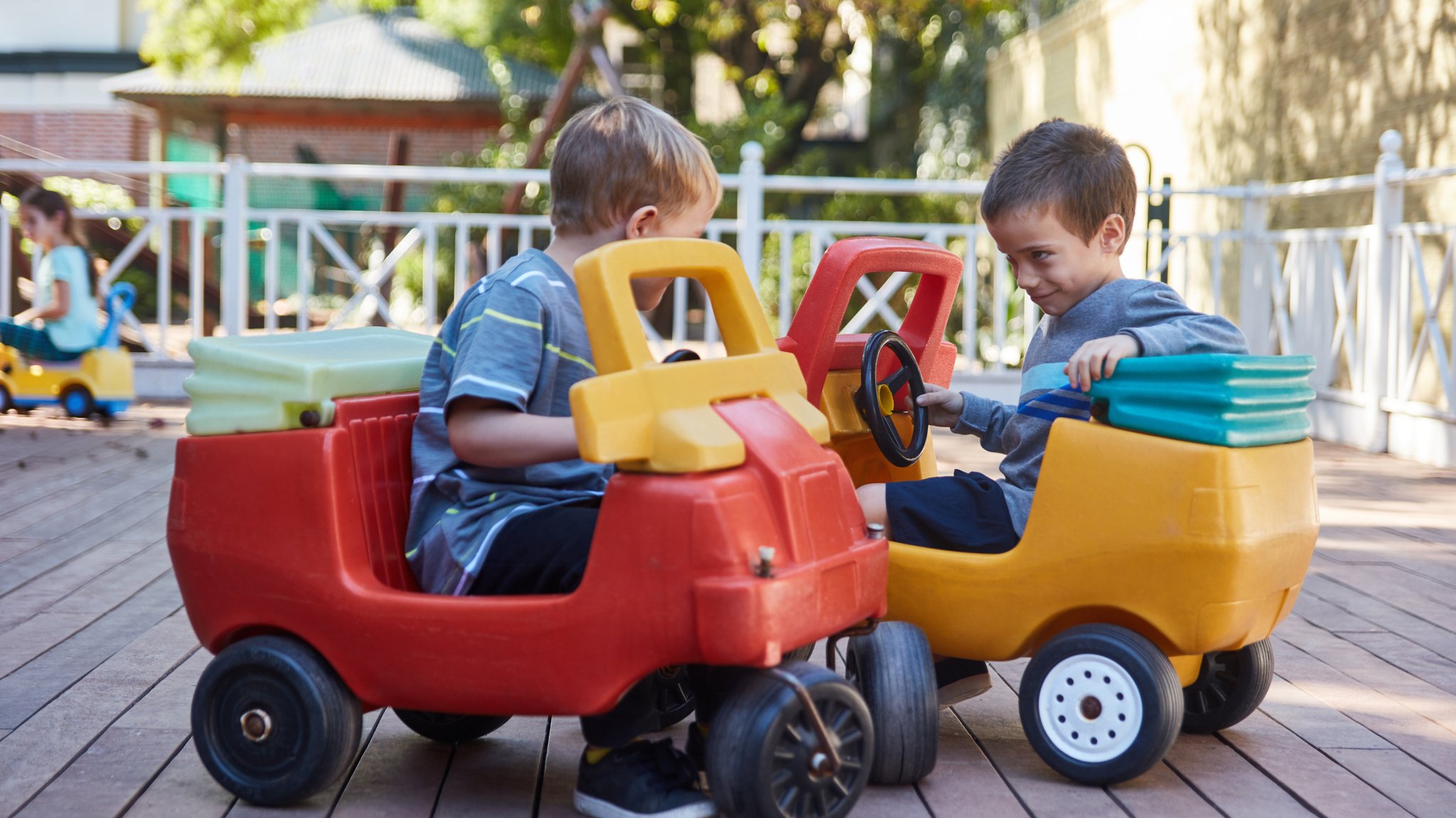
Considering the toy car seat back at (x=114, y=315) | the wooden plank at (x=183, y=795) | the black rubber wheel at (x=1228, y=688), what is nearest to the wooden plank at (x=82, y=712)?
the wooden plank at (x=183, y=795)

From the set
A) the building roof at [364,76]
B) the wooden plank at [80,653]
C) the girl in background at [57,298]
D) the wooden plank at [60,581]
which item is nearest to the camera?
the wooden plank at [80,653]

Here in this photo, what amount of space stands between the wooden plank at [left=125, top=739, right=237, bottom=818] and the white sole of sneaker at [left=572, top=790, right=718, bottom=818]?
53 cm

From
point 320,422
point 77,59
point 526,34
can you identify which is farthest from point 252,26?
point 320,422

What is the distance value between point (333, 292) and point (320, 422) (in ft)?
51.6

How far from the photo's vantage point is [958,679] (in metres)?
2.38

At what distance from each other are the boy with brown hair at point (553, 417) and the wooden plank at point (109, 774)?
0.53 m

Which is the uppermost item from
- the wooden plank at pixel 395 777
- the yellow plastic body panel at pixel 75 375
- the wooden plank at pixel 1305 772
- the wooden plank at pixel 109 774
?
the yellow plastic body panel at pixel 75 375

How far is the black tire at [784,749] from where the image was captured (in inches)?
67.7

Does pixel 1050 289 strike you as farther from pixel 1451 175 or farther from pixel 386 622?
pixel 1451 175

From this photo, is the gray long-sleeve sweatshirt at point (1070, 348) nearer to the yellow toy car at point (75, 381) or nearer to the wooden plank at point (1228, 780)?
the wooden plank at point (1228, 780)

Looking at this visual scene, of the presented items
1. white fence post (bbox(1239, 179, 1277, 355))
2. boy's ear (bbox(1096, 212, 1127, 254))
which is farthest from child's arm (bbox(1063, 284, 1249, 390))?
white fence post (bbox(1239, 179, 1277, 355))

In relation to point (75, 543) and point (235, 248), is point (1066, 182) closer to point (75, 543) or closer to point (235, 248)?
point (75, 543)

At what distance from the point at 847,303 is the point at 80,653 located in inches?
67.5

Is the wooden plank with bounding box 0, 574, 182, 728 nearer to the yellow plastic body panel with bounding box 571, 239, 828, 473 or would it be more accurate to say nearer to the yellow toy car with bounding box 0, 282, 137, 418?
the yellow plastic body panel with bounding box 571, 239, 828, 473
